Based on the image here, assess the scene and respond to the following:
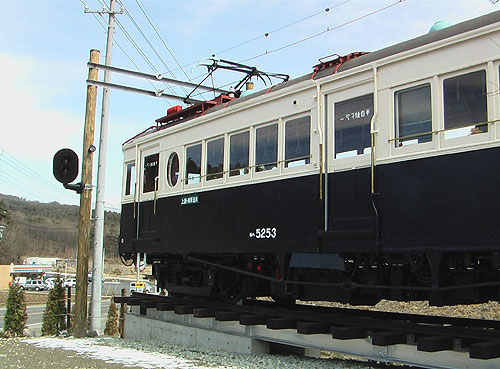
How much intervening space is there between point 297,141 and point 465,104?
9.00 ft

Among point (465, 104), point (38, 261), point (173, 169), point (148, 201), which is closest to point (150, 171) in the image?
point (148, 201)

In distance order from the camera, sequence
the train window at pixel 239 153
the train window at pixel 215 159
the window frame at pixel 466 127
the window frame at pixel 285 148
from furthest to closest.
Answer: the train window at pixel 215 159 < the train window at pixel 239 153 < the window frame at pixel 285 148 < the window frame at pixel 466 127

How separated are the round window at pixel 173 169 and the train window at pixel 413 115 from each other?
549 cm

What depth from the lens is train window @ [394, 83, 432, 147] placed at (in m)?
6.64

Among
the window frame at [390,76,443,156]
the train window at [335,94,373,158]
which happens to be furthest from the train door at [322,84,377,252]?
the window frame at [390,76,443,156]

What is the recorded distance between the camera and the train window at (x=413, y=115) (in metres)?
6.64

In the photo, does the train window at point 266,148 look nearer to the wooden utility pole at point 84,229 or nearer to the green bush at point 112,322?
the wooden utility pole at point 84,229

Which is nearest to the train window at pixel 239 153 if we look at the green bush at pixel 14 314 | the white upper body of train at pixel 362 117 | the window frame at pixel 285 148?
the white upper body of train at pixel 362 117

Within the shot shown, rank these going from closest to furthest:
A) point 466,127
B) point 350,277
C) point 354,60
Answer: point 466,127 < point 354,60 < point 350,277

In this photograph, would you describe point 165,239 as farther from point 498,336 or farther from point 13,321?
point 13,321

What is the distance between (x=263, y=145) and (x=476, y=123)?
3.69m

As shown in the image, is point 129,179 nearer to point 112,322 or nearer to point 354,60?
point 354,60

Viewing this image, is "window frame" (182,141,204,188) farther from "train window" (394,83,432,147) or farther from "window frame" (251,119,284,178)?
"train window" (394,83,432,147)

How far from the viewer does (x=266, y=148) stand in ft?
29.4
